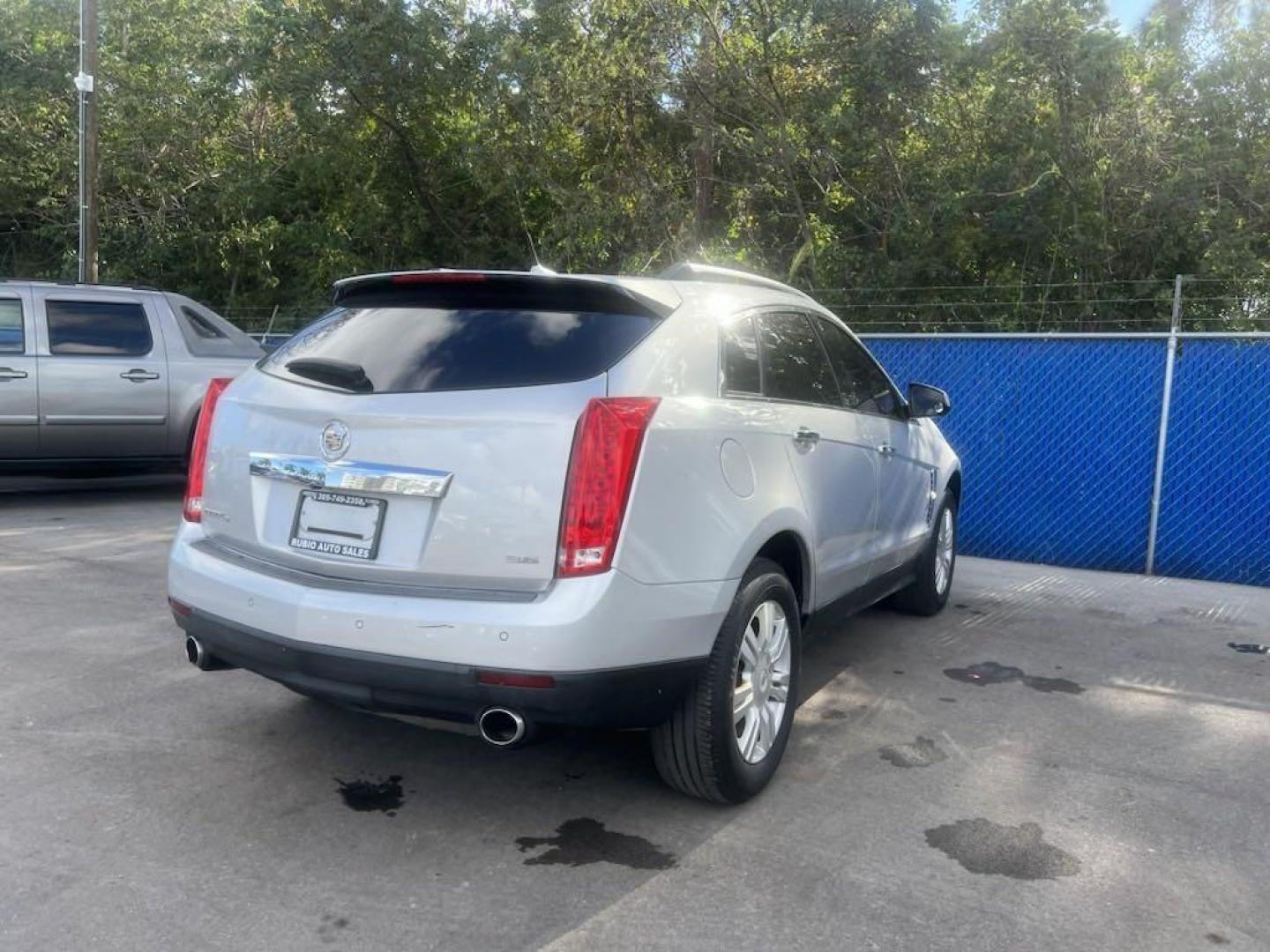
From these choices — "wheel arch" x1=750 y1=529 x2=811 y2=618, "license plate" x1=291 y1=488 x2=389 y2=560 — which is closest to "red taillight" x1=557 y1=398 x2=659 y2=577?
"license plate" x1=291 y1=488 x2=389 y2=560

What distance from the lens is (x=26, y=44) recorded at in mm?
23562

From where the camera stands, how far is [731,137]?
47.2 ft

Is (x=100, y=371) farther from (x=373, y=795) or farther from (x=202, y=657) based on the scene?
(x=373, y=795)

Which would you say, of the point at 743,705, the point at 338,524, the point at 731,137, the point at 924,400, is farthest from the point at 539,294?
the point at 731,137

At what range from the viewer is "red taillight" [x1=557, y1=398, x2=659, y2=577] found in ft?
10.8

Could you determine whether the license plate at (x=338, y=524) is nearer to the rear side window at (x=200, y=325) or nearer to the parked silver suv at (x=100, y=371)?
the parked silver suv at (x=100, y=371)

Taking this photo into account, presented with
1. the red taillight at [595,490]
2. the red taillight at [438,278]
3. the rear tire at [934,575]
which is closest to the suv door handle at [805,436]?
the red taillight at [595,490]

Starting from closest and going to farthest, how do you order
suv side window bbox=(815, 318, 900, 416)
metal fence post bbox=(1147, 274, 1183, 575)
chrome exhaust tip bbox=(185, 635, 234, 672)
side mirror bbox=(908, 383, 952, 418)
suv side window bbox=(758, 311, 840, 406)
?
→ chrome exhaust tip bbox=(185, 635, 234, 672)
suv side window bbox=(758, 311, 840, 406)
suv side window bbox=(815, 318, 900, 416)
side mirror bbox=(908, 383, 952, 418)
metal fence post bbox=(1147, 274, 1183, 575)

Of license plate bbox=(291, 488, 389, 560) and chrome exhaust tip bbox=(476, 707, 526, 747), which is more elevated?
license plate bbox=(291, 488, 389, 560)

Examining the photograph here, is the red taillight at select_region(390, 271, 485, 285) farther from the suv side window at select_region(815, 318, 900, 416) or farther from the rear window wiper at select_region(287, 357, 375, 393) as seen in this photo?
the suv side window at select_region(815, 318, 900, 416)

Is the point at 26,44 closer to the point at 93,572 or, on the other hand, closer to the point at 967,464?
the point at 93,572

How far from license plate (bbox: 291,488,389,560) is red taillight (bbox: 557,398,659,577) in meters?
0.59

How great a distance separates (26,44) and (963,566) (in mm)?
23018

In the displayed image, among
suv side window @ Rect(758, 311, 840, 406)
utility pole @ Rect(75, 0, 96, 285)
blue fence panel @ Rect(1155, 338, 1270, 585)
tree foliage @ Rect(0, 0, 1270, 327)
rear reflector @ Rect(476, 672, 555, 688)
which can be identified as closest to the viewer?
rear reflector @ Rect(476, 672, 555, 688)
